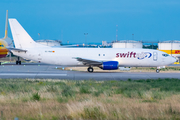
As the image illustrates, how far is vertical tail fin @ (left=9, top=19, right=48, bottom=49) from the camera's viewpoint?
34062 mm

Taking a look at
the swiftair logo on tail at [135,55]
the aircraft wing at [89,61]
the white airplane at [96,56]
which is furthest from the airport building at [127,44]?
the aircraft wing at [89,61]

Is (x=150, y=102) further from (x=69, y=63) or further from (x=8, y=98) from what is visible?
(x=69, y=63)

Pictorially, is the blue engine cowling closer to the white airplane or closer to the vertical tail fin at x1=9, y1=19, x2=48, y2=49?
the white airplane

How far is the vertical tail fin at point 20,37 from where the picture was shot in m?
34.1

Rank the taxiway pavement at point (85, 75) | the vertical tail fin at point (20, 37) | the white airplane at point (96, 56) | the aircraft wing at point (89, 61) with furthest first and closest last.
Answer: the vertical tail fin at point (20, 37) < the white airplane at point (96, 56) < the aircraft wing at point (89, 61) < the taxiway pavement at point (85, 75)

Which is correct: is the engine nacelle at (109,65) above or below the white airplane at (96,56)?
below

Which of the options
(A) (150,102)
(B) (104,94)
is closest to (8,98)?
(B) (104,94)

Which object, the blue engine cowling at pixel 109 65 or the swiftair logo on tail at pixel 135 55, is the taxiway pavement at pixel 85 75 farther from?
the swiftair logo on tail at pixel 135 55

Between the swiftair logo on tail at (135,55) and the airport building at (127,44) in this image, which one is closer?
the swiftair logo on tail at (135,55)

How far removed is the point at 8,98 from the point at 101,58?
21.1 metres

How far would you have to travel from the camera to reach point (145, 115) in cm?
943

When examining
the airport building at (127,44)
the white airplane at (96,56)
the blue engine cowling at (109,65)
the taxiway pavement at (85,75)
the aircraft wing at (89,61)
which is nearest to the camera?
the taxiway pavement at (85,75)

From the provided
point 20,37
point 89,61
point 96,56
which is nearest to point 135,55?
point 96,56

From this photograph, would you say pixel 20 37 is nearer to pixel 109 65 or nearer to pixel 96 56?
pixel 96 56
